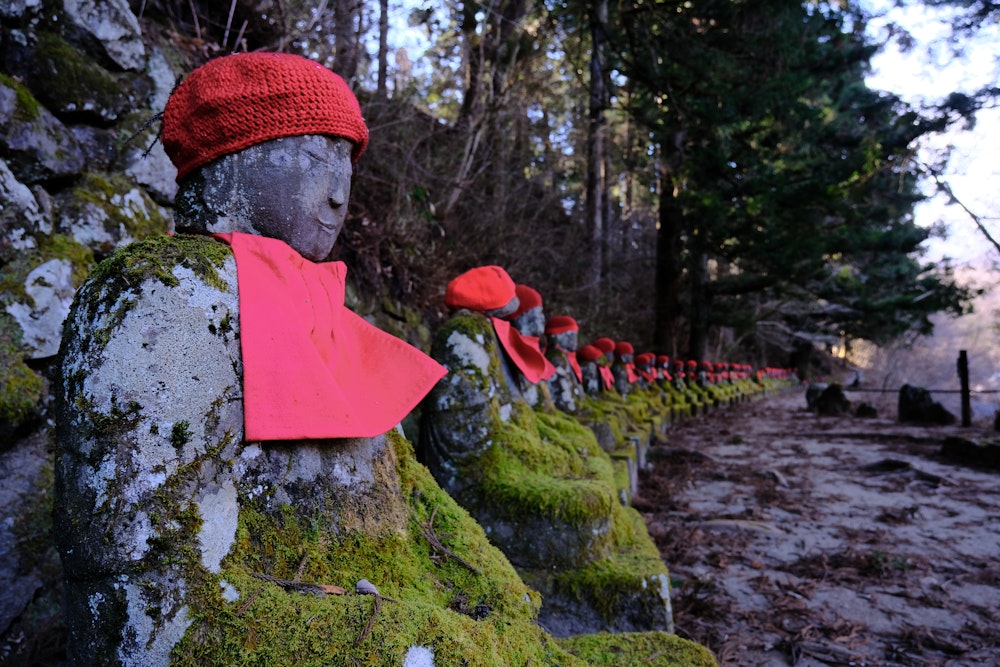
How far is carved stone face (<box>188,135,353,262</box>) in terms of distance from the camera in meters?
1.39

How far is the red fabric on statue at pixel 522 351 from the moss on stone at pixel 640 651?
5.82ft

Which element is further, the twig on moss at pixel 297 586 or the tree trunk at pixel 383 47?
the tree trunk at pixel 383 47

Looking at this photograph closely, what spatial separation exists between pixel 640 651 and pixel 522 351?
197 centimetres

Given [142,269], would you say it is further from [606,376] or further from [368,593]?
[606,376]

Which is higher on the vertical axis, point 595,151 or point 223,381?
point 595,151

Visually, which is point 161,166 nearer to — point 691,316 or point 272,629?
point 272,629

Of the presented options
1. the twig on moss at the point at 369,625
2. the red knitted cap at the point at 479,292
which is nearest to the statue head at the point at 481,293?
the red knitted cap at the point at 479,292

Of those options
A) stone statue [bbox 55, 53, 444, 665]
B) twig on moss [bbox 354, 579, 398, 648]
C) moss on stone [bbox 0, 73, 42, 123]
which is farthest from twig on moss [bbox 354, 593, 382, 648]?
moss on stone [bbox 0, 73, 42, 123]

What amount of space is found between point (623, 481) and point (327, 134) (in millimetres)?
3739

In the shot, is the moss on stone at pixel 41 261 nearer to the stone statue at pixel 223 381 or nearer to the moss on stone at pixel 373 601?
the stone statue at pixel 223 381

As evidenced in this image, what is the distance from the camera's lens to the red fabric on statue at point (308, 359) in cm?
120

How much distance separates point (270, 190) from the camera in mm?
1399

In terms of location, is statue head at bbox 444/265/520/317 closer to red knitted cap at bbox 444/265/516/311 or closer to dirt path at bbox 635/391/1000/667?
red knitted cap at bbox 444/265/516/311

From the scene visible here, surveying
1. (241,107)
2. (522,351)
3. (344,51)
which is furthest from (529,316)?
(344,51)
